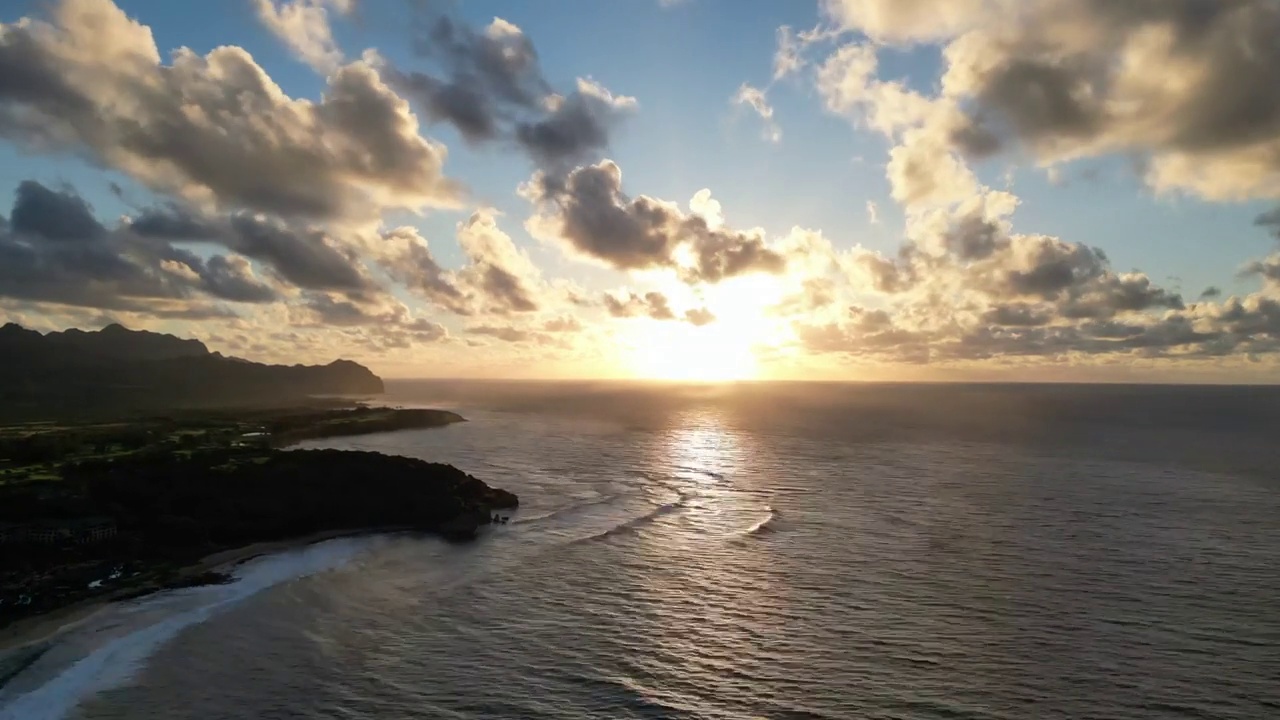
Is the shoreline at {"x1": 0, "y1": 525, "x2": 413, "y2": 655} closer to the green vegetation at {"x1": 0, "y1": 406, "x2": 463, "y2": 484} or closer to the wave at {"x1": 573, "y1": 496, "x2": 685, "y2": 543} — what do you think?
the wave at {"x1": 573, "y1": 496, "x2": 685, "y2": 543}

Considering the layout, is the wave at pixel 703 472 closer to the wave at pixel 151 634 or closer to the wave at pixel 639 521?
the wave at pixel 639 521

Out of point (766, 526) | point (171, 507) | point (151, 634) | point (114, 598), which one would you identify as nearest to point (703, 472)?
point (766, 526)

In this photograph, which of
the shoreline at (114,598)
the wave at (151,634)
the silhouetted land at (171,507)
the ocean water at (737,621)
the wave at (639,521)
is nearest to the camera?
the wave at (151,634)

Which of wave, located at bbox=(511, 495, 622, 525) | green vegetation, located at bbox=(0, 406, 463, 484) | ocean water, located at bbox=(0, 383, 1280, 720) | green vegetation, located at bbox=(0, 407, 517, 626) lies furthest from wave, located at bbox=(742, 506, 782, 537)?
green vegetation, located at bbox=(0, 406, 463, 484)

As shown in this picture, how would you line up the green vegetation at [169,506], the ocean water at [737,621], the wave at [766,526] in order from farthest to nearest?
the wave at [766,526]
the green vegetation at [169,506]
the ocean water at [737,621]

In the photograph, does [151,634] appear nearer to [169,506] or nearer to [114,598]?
[114,598]

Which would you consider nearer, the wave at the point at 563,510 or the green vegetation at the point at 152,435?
the wave at the point at 563,510

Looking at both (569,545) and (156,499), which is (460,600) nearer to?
(569,545)

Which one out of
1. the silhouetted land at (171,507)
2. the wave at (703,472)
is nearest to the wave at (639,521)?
the silhouetted land at (171,507)

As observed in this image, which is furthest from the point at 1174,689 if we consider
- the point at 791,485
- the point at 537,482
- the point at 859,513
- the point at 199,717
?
the point at 537,482
